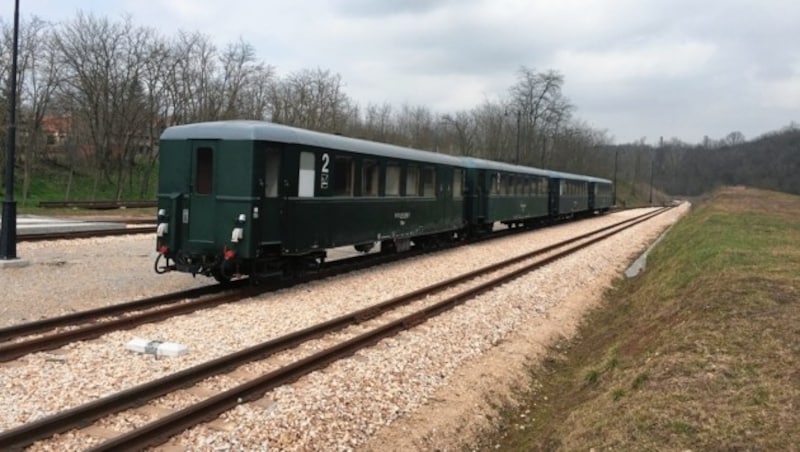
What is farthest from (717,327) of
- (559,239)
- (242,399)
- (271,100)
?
(271,100)

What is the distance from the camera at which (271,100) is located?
54.2 metres

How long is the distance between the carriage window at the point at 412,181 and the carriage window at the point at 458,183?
369cm

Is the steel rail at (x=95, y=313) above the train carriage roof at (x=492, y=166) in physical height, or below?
below

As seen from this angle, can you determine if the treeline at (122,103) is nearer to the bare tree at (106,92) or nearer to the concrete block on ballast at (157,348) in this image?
the bare tree at (106,92)

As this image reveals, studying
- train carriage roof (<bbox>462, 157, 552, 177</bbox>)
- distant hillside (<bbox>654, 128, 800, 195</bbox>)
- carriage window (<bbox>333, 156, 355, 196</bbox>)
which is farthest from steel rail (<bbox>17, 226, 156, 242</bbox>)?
distant hillside (<bbox>654, 128, 800, 195</bbox>)

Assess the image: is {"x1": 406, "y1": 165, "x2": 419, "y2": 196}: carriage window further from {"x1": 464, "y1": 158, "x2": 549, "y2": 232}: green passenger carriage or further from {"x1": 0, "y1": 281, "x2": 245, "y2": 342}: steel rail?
{"x1": 0, "y1": 281, "x2": 245, "y2": 342}: steel rail

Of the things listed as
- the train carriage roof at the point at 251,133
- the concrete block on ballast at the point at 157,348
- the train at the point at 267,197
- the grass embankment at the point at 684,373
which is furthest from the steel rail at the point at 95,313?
the grass embankment at the point at 684,373

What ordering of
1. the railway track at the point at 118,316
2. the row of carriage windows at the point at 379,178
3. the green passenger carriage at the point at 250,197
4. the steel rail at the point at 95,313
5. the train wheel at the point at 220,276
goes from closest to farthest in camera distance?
the railway track at the point at 118,316 < the steel rail at the point at 95,313 < the green passenger carriage at the point at 250,197 < the train wheel at the point at 220,276 < the row of carriage windows at the point at 379,178

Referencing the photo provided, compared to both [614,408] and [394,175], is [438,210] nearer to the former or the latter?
[394,175]

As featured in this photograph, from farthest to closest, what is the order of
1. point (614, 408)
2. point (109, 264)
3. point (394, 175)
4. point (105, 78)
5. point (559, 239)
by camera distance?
point (105, 78)
point (559, 239)
point (394, 175)
point (109, 264)
point (614, 408)

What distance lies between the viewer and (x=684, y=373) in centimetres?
667

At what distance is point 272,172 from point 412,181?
6751 millimetres

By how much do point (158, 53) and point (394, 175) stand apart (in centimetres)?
3643

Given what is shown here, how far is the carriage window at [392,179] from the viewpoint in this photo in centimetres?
1638
